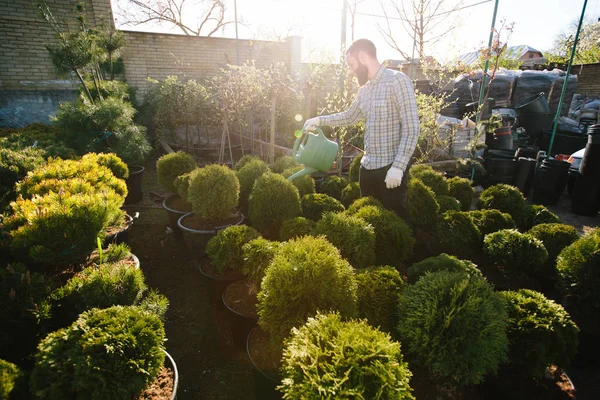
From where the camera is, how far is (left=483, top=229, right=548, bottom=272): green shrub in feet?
8.05

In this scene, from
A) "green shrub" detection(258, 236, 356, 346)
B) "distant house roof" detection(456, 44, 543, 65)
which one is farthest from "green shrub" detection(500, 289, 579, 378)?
"distant house roof" detection(456, 44, 543, 65)

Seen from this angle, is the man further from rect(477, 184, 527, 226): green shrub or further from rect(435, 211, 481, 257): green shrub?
rect(477, 184, 527, 226): green shrub

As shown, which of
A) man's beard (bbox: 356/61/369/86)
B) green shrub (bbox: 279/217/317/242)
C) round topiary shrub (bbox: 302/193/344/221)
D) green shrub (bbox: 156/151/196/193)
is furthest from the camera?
green shrub (bbox: 156/151/196/193)

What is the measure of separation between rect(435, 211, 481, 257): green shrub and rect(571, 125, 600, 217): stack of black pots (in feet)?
13.5

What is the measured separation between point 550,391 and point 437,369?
819 millimetres

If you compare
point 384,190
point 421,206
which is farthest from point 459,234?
point 384,190

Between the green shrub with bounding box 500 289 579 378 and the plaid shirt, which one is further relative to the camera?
the plaid shirt

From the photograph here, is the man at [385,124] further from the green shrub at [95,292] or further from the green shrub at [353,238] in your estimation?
the green shrub at [95,292]

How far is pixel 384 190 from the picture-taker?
2998mm

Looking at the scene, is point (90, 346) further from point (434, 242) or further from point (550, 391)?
point (434, 242)

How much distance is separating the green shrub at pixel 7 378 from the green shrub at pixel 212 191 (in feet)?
7.06

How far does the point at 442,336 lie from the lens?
1.47 metres

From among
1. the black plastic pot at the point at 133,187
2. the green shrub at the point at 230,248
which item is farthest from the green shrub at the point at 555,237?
the black plastic pot at the point at 133,187

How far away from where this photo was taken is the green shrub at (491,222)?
9.98 feet
